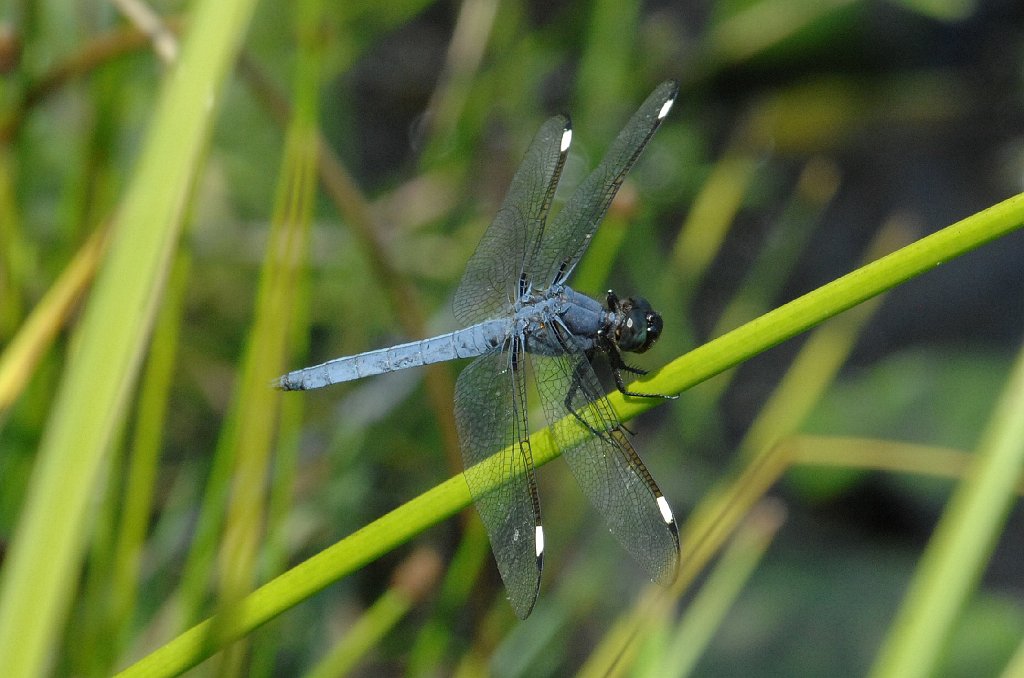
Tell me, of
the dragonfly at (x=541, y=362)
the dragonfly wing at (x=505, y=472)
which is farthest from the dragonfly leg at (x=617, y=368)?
the dragonfly wing at (x=505, y=472)

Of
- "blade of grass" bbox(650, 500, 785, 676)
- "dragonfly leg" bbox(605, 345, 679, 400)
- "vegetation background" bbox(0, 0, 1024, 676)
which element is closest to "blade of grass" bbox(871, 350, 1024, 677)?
"vegetation background" bbox(0, 0, 1024, 676)

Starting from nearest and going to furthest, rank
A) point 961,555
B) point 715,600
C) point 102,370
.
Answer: point 102,370 → point 961,555 → point 715,600

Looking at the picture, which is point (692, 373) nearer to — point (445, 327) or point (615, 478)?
point (615, 478)

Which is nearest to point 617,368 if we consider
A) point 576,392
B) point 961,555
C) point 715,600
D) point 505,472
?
point 576,392

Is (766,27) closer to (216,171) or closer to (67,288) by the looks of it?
(216,171)

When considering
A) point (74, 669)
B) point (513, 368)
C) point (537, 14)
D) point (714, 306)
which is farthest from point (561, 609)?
point (537, 14)

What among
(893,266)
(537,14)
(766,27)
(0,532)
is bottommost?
(893,266)

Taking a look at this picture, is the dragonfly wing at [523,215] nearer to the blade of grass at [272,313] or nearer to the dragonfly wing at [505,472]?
the dragonfly wing at [505,472]

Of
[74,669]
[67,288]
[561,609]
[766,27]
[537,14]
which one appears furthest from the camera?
[537,14]
